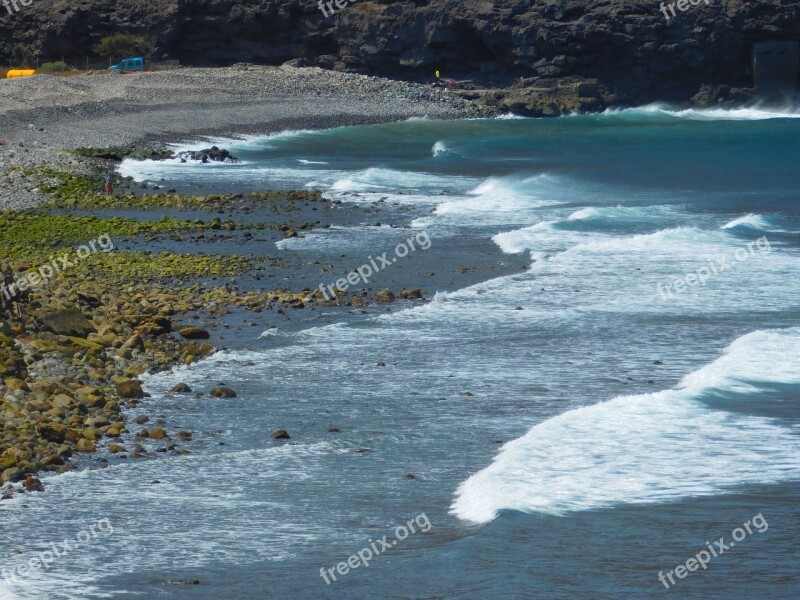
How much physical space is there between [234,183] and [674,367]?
26277 mm

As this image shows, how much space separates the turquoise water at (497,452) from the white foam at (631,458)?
0.12 ft

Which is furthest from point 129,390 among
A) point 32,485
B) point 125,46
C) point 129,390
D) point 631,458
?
point 125,46

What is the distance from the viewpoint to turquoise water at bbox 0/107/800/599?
11.3m

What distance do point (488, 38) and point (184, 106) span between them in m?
27.1

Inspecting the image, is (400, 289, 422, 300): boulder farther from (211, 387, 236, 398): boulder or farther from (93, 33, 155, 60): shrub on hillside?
(93, 33, 155, 60): shrub on hillside

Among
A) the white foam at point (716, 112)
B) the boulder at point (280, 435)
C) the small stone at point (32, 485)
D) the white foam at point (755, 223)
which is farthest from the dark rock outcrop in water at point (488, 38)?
the small stone at point (32, 485)

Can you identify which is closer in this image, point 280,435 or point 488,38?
point 280,435

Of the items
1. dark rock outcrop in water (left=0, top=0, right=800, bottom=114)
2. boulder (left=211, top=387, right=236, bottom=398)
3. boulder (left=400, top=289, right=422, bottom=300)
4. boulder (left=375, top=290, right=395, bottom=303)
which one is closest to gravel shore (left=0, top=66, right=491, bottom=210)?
dark rock outcrop in water (left=0, top=0, right=800, bottom=114)

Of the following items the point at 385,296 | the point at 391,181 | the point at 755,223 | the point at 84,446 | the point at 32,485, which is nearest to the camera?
the point at 32,485

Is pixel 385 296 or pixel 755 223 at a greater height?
pixel 385 296

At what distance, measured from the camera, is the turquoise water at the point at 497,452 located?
444 inches

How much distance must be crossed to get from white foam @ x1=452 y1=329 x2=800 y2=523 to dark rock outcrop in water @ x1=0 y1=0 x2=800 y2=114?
2671 inches

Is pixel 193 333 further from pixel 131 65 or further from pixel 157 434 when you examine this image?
pixel 131 65

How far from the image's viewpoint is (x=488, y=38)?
286 feet
